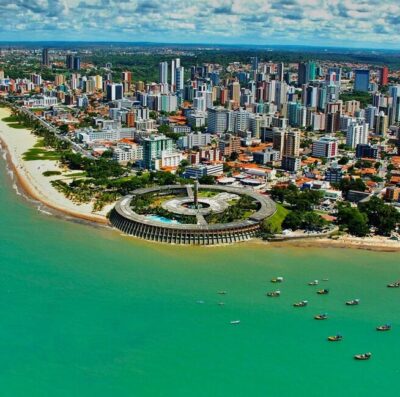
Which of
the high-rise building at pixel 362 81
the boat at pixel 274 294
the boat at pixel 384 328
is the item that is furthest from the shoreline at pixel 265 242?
the high-rise building at pixel 362 81

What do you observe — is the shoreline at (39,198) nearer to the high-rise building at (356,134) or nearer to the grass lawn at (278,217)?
the grass lawn at (278,217)

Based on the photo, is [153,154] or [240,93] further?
[240,93]

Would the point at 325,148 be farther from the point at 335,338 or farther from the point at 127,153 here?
the point at 335,338

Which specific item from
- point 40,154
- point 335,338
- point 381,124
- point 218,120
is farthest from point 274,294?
point 381,124

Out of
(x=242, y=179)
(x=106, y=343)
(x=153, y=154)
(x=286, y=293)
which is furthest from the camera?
(x=153, y=154)

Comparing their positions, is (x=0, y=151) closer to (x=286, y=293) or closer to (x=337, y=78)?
(x=286, y=293)

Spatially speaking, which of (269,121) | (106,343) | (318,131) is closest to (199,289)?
(106,343)
